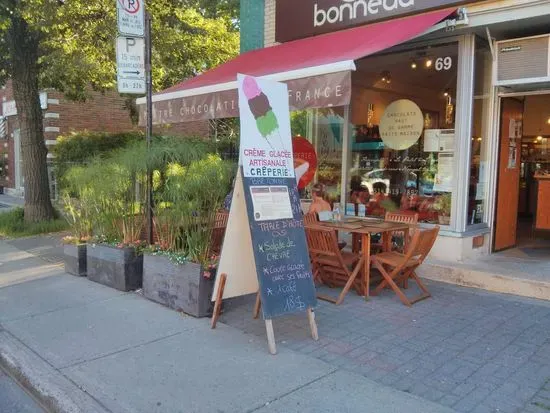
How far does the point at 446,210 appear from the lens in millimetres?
6852

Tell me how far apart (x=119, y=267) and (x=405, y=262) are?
10.7ft

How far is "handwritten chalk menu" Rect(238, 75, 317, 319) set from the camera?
4.19 metres

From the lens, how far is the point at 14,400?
364 centimetres

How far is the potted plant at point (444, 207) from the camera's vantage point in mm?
6805

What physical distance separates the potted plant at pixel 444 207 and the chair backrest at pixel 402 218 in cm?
37

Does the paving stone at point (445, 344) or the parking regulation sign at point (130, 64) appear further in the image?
the parking regulation sign at point (130, 64)

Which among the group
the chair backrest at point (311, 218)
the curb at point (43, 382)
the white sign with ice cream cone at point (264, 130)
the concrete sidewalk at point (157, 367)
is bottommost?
the curb at point (43, 382)

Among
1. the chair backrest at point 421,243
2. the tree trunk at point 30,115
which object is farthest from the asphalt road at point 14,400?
the tree trunk at point 30,115

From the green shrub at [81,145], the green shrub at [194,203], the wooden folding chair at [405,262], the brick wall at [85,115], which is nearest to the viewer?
the green shrub at [194,203]

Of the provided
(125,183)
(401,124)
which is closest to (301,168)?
(401,124)

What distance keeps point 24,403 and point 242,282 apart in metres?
1.95

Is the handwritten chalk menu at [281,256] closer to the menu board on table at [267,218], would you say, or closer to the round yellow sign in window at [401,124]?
the menu board on table at [267,218]

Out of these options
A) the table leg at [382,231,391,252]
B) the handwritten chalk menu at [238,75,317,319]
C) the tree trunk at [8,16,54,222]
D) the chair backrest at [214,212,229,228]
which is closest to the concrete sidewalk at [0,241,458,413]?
the handwritten chalk menu at [238,75,317,319]

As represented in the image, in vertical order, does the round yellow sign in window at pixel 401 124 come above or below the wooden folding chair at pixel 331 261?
above
